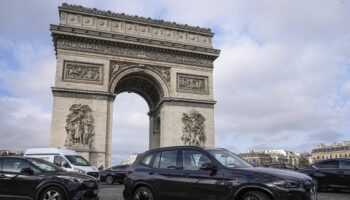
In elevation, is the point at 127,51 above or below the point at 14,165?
above

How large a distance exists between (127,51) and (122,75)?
214 cm

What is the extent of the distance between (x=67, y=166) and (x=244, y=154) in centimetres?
12312

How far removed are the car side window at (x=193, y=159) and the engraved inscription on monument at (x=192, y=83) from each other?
24113mm

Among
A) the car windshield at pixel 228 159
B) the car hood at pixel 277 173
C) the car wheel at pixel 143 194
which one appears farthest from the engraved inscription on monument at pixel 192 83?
the car hood at pixel 277 173

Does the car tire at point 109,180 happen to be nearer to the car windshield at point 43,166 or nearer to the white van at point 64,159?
the white van at point 64,159

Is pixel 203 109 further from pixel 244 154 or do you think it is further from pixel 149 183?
pixel 244 154

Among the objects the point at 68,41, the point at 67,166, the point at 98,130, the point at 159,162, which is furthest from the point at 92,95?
the point at 159,162

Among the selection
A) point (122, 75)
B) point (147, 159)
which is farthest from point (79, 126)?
point (147, 159)

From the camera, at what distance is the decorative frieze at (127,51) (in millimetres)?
29969

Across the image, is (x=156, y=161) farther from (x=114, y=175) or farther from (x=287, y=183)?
(x=114, y=175)

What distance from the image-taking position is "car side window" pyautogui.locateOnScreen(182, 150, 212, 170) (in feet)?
26.7

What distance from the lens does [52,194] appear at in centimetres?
948

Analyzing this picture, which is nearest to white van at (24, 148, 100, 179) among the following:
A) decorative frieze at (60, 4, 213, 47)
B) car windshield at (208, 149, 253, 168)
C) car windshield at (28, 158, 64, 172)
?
car windshield at (28, 158, 64, 172)

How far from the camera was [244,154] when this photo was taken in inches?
5374
